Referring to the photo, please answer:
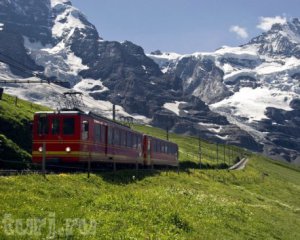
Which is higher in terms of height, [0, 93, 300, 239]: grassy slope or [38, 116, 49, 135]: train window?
[38, 116, 49, 135]: train window

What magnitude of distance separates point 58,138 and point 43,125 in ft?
5.90

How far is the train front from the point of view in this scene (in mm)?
35625

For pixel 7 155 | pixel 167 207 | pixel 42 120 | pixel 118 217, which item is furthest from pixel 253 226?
pixel 7 155

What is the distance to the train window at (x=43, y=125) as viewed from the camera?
120 ft

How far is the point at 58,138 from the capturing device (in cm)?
3616

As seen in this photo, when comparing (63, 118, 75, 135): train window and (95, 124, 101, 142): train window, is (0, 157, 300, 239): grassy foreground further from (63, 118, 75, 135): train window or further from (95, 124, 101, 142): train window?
(63, 118, 75, 135): train window

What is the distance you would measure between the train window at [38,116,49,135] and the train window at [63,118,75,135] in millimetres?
1593

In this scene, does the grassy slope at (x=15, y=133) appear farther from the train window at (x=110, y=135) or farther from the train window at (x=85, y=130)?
the train window at (x=85, y=130)

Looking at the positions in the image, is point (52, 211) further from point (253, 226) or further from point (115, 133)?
point (115, 133)

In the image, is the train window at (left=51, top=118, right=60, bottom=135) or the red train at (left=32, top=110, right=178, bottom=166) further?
the train window at (left=51, top=118, right=60, bottom=135)

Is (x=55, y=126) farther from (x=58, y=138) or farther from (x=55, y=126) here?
(x=58, y=138)

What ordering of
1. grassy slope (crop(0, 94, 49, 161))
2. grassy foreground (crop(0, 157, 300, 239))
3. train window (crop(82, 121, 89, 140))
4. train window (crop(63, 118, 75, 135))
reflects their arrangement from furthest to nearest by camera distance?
grassy slope (crop(0, 94, 49, 161))
train window (crop(82, 121, 89, 140))
train window (crop(63, 118, 75, 135))
grassy foreground (crop(0, 157, 300, 239))

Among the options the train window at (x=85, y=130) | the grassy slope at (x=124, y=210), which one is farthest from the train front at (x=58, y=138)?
the grassy slope at (x=124, y=210)

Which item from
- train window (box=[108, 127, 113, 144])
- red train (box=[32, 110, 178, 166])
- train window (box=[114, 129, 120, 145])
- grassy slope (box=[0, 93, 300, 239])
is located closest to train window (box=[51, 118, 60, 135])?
red train (box=[32, 110, 178, 166])
